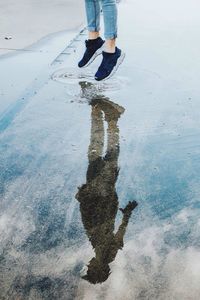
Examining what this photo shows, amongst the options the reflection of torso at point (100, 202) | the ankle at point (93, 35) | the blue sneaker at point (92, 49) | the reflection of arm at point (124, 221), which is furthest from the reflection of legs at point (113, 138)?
the ankle at point (93, 35)

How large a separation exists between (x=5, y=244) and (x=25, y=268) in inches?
7.3

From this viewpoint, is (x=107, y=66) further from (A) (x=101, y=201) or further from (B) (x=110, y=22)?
(A) (x=101, y=201)

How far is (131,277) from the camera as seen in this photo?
1654 millimetres

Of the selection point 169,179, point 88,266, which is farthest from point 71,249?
point 169,179

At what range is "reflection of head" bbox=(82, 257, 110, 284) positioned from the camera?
1645 millimetres

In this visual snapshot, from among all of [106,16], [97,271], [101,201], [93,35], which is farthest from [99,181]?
[93,35]

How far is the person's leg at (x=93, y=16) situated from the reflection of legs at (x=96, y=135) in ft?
2.96

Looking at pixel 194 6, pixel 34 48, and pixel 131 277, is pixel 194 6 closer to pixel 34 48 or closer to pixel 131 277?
pixel 34 48

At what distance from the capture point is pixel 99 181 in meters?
2.26

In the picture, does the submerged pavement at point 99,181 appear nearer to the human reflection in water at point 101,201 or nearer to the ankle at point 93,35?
the human reflection in water at point 101,201

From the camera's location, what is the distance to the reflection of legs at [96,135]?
2.53 meters

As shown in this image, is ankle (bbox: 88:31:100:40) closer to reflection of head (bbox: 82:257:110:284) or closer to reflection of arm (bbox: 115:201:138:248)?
reflection of arm (bbox: 115:201:138:248)

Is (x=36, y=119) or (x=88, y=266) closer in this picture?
(x=88, y=266)

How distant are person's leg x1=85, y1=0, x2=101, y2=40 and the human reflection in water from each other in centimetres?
107
